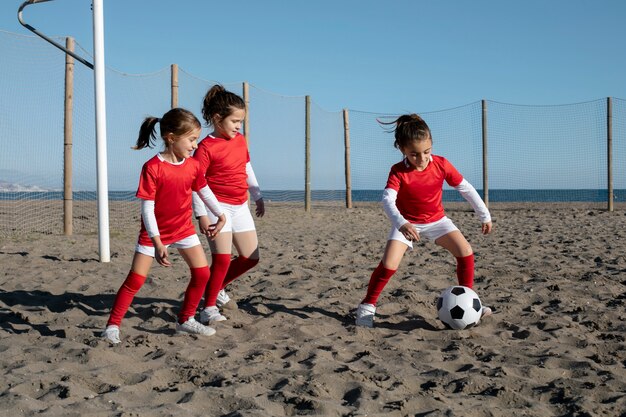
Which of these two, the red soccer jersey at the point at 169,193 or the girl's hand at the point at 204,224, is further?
the girl's hand at the point at 204,224

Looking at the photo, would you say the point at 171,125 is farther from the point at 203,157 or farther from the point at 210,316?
the point at 210,316

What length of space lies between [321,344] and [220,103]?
1.76m

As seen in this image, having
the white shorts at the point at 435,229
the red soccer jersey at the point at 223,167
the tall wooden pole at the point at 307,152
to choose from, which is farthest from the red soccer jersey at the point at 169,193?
the tall wooden pole at the point at 307,152

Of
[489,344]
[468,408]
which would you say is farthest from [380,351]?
[468,408]

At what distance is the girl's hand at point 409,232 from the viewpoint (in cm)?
445

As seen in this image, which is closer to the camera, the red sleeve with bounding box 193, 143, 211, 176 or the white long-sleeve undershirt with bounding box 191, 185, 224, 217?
the white long-sleeve undershirt with bounding box 191, 185, 224, 217

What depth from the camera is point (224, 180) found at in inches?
191

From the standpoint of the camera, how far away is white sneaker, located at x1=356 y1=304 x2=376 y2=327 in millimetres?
4680

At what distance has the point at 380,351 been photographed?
407 centimetres

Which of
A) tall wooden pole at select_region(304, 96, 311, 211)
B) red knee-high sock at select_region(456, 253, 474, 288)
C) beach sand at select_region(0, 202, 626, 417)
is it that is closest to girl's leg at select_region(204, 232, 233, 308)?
beach sand at select_region(0, 202, 626, 417)

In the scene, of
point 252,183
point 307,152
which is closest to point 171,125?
point 252,183

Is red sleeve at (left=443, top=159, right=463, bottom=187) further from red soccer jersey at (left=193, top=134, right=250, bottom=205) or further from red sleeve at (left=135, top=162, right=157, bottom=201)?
red sleeve at (left=135, top=162, right=157, bottom=201)

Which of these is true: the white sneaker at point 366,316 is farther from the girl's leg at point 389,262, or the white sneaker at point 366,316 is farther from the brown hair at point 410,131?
the brown hair at point 410,131

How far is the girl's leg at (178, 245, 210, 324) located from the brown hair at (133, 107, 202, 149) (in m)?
0.73
